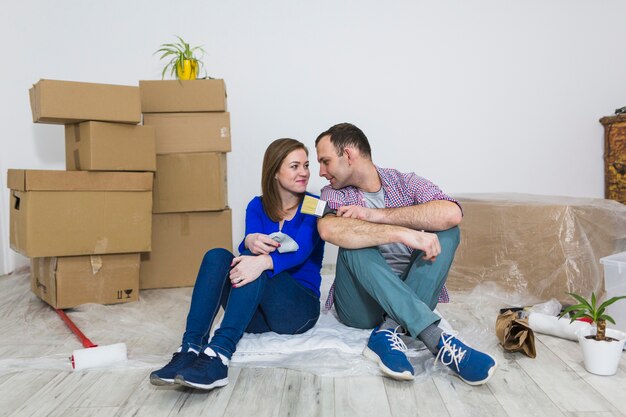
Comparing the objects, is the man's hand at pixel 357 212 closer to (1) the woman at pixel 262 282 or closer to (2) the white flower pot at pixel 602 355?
(1) the woman at pixel 262 282

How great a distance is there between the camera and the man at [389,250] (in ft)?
5.04

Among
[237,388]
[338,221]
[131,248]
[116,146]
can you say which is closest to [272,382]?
[237,388]

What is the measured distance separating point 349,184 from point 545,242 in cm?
97

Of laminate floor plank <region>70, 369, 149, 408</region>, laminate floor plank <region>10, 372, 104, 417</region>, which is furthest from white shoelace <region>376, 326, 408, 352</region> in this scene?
laminate floor plank <region>10, 372, 104, 417</region>

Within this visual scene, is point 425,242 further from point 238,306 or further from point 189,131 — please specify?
point 189,131

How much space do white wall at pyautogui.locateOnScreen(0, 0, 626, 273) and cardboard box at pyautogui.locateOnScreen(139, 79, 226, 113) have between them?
0.52 meters

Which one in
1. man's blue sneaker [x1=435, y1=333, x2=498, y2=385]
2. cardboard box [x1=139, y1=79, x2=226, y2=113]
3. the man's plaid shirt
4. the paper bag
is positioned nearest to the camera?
man's blue sneaker [x1=435, y1=333, x2=498, y2=385]

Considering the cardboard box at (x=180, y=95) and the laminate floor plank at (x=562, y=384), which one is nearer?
the laminate floor plank at (x=562, y=384)

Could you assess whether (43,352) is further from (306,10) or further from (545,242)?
(306,10)

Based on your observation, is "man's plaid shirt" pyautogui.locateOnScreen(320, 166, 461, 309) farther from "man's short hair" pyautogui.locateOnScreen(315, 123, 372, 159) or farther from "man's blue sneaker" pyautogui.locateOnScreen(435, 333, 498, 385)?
"man's blue sneaker" pyautogui.locateOnScreen(435, 333, 498, 385)

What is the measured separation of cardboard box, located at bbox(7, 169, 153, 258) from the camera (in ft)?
7.52

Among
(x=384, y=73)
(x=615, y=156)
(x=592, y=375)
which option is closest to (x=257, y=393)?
(x=592, y=375)

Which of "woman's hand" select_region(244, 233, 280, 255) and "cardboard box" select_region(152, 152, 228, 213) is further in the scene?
"cardboard box" select_region(152, 152, 228, 213)

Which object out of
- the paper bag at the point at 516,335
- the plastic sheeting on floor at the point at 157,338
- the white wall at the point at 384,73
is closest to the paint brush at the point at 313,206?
the plastic sheeting on floor at the point at 157,338
